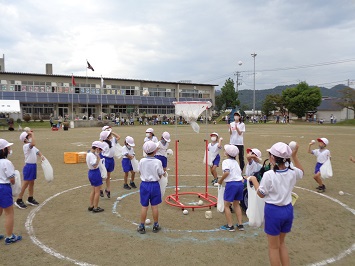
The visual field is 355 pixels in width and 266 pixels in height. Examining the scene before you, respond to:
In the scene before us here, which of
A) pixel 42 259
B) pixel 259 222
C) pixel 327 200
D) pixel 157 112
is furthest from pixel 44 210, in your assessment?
pixel 157 112

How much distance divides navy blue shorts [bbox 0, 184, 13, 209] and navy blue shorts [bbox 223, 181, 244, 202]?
4321mm

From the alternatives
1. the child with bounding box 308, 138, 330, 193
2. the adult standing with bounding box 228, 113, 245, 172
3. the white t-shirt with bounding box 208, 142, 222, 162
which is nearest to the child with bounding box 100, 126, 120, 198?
the white t-shirt with bounding box 208, 142, 222, 162

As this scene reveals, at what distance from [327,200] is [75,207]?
7.10 meters

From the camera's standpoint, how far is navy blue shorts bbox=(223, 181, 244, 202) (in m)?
6.38

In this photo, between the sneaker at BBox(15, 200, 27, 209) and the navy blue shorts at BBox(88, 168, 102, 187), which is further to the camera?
the sneaker at BBox(15, 200, 27, 209)

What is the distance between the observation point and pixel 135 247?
564 centimetres

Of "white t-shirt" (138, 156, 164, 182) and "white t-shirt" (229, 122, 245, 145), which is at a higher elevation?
"white t-shirt" (229, 122, 245, 145)

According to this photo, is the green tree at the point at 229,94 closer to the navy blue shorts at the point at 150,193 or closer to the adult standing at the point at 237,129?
the adult standing at the point at 237,129

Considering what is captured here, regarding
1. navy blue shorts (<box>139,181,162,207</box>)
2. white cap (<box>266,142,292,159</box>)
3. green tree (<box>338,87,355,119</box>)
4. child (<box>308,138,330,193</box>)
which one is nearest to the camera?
white cap (<box>266,142,292,159</box>)

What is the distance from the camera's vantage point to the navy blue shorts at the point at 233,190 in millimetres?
6375

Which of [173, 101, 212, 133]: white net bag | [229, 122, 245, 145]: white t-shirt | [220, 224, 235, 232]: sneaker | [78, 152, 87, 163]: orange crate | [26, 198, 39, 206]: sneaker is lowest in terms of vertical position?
[220, 224, 235, 232]: sneaker

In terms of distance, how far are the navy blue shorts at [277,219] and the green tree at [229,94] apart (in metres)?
68.9

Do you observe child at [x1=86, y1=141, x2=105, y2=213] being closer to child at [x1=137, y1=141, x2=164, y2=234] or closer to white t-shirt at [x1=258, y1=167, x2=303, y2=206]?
child at [x1=137, y1=141, x2=164, y2=234]

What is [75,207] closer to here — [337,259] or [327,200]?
[337,259]
